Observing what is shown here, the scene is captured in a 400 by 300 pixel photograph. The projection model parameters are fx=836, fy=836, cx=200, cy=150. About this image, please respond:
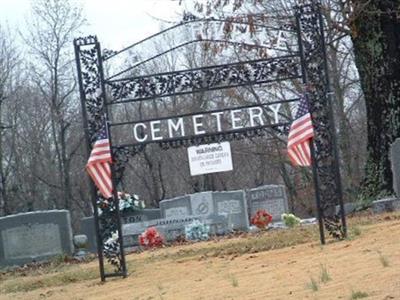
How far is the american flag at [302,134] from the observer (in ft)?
40.4

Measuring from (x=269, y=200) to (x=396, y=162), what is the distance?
1008 centimetres

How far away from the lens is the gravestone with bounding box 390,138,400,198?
19.6 m

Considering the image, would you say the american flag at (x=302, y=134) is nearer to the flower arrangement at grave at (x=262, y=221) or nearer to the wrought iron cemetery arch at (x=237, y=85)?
the wrought iron cemetery arch at (x=237, y=85)

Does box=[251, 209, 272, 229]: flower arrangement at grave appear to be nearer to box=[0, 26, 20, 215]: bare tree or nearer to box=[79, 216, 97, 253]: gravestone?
box=[79, 216, 97, 253]: gravestone

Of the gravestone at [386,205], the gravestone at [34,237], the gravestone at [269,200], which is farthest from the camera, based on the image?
the gravestone at [269,200]

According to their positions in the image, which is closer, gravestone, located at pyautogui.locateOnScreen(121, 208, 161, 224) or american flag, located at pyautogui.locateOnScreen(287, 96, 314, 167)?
american flag, located at pyautogui.locateOnScreen(287, 96, 314, 167)

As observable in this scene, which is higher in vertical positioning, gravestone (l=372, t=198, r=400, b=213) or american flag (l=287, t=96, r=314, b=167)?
american flag (l=287, t=96, r=314, b=167)

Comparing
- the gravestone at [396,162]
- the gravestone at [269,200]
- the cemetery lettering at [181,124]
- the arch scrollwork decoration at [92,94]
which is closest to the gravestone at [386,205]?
the gravestone at [396,162]

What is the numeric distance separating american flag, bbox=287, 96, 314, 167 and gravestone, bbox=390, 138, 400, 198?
7.54m

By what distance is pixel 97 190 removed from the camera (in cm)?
1224

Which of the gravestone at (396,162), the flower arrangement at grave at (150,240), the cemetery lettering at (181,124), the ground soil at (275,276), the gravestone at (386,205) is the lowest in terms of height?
the ground soil at (275,276)

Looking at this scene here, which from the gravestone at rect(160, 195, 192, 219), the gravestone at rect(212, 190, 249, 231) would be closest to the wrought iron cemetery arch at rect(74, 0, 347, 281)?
the gravestone at rect(212, 190, 249, 231)

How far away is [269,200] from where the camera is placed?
2955 centimetres

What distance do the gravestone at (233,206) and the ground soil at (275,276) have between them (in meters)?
12.8
